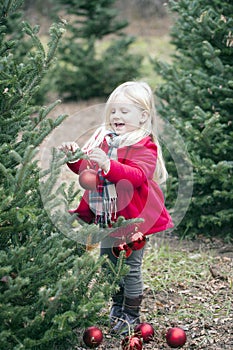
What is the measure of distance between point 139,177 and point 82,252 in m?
0.55

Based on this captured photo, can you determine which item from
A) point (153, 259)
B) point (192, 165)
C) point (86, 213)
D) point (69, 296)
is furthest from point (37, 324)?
point (192, 165)

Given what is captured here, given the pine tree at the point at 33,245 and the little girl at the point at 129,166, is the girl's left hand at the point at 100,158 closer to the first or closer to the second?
the little girl at the point at 129,166

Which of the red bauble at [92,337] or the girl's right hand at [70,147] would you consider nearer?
the girl's right hand at [70,147]

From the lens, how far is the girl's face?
3.11m

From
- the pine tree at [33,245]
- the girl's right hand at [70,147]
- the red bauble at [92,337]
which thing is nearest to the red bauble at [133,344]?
the red bauble at [92,337]

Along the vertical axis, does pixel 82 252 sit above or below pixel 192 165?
above

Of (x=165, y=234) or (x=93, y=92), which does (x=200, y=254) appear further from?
(x=93, y=92)

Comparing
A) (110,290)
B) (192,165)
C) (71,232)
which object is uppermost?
(71,232)

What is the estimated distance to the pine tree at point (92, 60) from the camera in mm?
9023

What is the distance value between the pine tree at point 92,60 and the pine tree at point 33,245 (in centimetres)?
621

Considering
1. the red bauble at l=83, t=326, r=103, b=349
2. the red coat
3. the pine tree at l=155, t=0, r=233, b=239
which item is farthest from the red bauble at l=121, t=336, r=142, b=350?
the pine tree at l=155, t=0, r=233, b=239

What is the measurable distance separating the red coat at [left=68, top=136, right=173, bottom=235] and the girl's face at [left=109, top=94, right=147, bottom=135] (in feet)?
0.36

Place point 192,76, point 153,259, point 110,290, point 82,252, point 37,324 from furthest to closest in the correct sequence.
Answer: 1. point 192,76
2. point 153,259
3. point 82,252
4. point 110,290
5. point 37,324

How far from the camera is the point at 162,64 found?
214 inches
